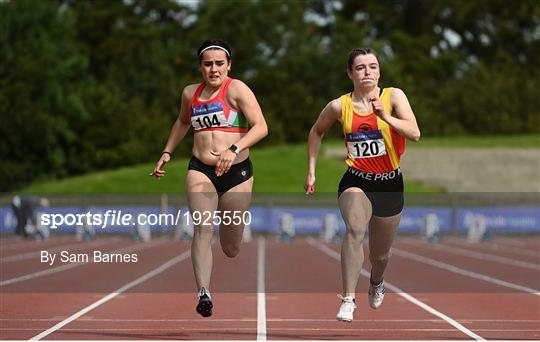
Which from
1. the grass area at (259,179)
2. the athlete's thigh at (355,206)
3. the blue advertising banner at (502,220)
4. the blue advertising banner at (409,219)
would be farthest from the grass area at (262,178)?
the athlete's thigh at (355,206)

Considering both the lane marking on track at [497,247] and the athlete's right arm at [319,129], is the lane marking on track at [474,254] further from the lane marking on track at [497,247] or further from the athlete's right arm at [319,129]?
the athlete's right arm at [319,129]

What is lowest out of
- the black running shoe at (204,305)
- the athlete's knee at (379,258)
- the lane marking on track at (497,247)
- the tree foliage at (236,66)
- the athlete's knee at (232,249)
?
the black running shoe at (204,305)

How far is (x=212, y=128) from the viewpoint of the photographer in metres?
8.38

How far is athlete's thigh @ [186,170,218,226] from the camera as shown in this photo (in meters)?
8.59

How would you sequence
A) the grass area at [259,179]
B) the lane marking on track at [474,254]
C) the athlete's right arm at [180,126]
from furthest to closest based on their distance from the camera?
the grass area at [259,179], the lane marking on track at [474,254], the athlete's right arm at [180,126]

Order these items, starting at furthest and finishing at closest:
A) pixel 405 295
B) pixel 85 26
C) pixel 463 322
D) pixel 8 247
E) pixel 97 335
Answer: pixel 85 26
pixel 8 247
pixel 405 295
pixel 463 322
pixel 97 335

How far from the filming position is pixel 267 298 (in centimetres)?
1556

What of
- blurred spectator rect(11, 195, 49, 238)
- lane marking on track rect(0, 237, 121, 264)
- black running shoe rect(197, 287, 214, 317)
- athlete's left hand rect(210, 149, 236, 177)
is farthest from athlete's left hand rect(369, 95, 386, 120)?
blurred spectator rect(11, 195, 49, 238)

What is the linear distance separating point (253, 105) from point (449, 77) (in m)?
76.3

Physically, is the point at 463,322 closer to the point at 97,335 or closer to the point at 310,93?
the point at 97,335

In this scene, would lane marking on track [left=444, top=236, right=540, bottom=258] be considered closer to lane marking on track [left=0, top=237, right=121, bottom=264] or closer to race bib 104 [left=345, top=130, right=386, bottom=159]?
lane marking on track [left=0, top=237, right=121, bottom=264]

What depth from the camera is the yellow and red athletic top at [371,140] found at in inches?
325

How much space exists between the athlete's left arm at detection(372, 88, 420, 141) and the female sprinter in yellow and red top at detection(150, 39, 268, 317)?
33.9 inches

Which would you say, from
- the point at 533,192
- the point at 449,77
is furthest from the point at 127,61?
the point at 533,192
